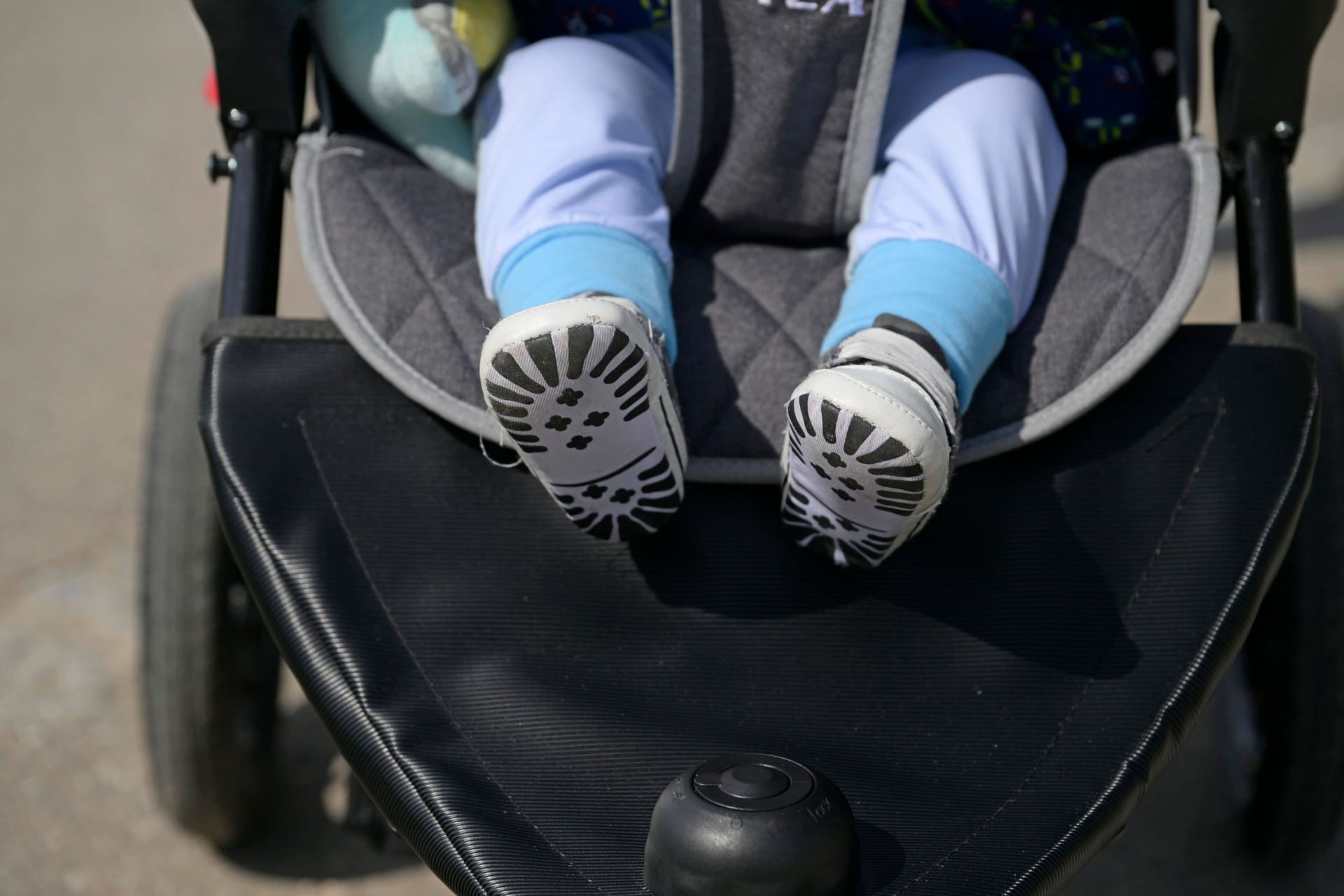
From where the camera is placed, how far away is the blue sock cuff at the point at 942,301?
933mm

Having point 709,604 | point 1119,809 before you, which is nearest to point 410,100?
point 709,604

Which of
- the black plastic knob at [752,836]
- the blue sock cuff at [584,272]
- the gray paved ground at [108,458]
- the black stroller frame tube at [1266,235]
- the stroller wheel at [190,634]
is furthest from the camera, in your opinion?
the gray paved ground at [108,458]

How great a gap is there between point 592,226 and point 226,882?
88 centimetres

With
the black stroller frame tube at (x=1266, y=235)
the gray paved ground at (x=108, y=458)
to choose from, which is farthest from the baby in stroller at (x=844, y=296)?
the gray paved ground at (x=108, y=458)

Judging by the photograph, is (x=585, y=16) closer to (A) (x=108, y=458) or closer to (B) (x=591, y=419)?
(B) (x=591, y=419)

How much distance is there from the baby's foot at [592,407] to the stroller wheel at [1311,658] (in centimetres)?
64

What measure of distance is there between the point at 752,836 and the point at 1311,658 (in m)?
0.72

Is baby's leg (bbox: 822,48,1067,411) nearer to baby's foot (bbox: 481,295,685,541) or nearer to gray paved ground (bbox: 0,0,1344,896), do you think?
baby's foot (bbox: 481,295,685,541)

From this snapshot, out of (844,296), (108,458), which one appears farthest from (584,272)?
(108,458)

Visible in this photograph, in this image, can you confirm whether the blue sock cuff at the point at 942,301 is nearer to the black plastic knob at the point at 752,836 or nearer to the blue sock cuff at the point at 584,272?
the blue sock cuff at the point at 584,272

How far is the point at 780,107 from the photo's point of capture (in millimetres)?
1098

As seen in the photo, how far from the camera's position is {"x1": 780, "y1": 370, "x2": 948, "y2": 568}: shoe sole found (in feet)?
2.57

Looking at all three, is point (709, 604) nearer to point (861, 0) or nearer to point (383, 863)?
point (861, 0)

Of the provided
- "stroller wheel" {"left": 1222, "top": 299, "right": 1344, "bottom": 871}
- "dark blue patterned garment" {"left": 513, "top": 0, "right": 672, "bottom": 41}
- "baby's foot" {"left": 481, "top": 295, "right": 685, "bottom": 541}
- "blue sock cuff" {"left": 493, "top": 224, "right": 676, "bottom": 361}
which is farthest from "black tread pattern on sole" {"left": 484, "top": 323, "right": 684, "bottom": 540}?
"stroller wheel" {"left": 1222, "top": 299, "right": 1344, "bottom": 871}
